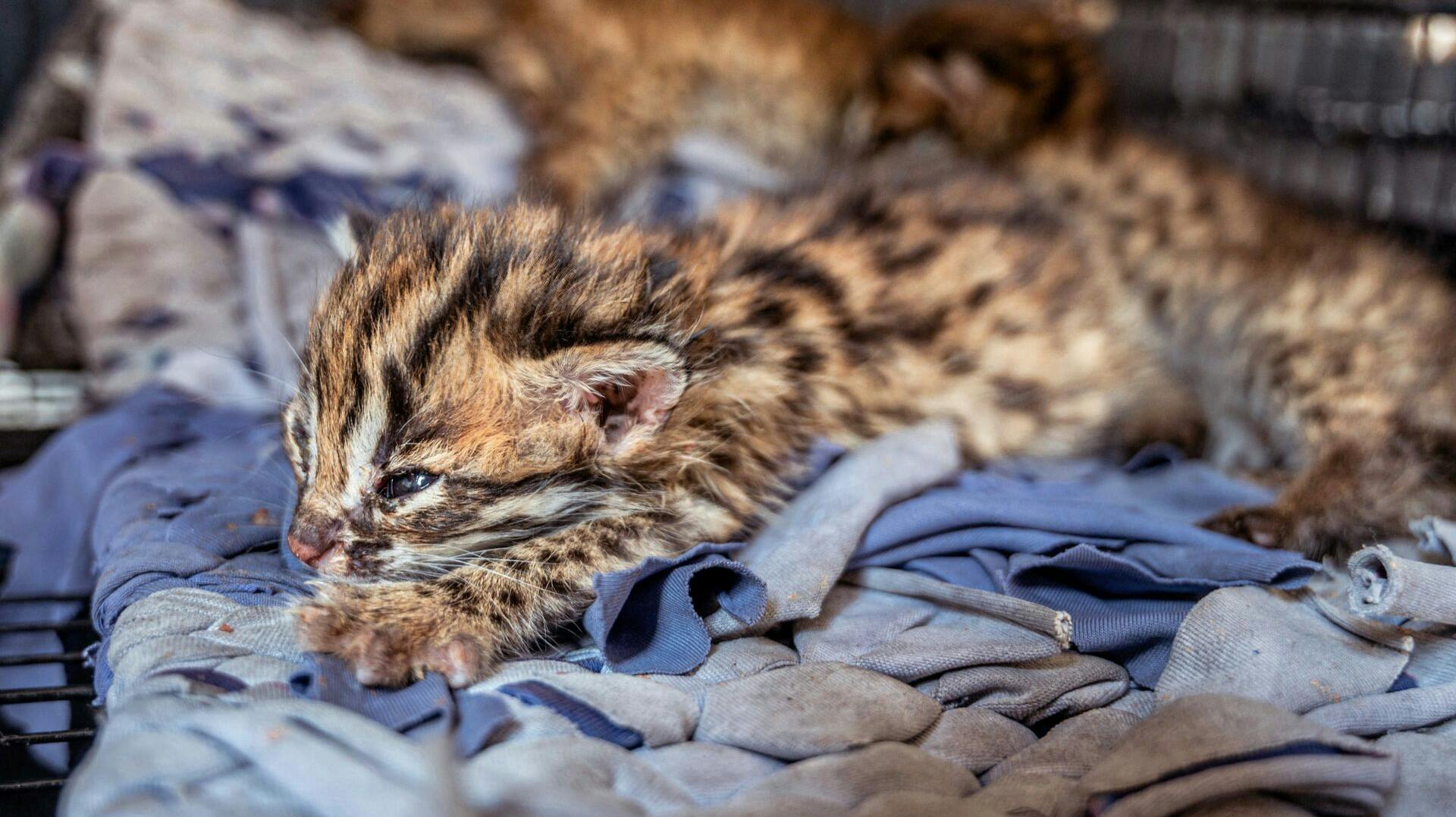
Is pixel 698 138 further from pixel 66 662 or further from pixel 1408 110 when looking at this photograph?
pixel 66 662

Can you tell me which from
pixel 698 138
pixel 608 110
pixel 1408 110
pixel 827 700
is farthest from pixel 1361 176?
pixel 827 700

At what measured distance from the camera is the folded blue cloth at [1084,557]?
1860 millimetres

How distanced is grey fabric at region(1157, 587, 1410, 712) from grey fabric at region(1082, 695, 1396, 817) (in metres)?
0.19

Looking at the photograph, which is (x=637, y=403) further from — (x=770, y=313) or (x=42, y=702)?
(x=42, y=702)

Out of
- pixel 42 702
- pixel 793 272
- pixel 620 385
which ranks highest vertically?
pixel 793 272

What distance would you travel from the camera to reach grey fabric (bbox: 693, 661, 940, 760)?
5.04 feet

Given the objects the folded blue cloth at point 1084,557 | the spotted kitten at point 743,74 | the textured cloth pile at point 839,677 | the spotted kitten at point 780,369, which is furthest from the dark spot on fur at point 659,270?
the spotted kitten at point 743,74

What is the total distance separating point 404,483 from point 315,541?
0.17 meters

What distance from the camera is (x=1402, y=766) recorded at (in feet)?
5.03

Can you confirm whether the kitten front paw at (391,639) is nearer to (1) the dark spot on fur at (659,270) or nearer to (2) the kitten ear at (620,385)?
(2) the kitten ear at (620,385)

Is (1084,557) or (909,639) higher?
(1084,557)

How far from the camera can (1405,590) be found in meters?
1.71

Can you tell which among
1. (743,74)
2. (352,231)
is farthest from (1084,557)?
(743,74)

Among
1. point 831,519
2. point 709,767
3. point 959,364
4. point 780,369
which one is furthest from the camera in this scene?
point 959,364
